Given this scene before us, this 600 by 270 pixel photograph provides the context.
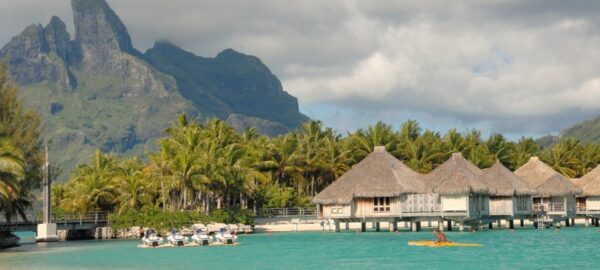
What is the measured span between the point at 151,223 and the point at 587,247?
26.2 metres

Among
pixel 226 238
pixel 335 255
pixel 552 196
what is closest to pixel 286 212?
pixel 226 238

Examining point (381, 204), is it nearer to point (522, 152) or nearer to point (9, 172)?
point (9, 172)

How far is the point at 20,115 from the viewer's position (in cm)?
5231

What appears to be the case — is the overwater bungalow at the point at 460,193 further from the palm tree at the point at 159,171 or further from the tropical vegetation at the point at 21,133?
the tropical vegetation at the point at 21,133

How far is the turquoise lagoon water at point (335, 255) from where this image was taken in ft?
103

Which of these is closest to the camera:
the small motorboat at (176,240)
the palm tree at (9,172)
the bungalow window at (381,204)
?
the palm tree at (9,172)

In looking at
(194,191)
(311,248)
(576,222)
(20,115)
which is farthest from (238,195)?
(576,222)

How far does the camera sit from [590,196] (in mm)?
58906

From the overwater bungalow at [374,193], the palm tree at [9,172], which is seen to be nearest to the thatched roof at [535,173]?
the overwater bungalow at [374,193]

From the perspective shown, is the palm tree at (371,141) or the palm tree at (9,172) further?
the palm tree at (371,141)

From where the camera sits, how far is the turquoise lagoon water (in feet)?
103

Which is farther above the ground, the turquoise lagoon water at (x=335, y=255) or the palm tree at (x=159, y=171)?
the palm tree at (x=159, y=171)

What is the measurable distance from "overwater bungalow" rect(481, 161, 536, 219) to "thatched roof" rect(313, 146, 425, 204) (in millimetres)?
4536

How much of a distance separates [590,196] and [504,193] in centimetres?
1004
